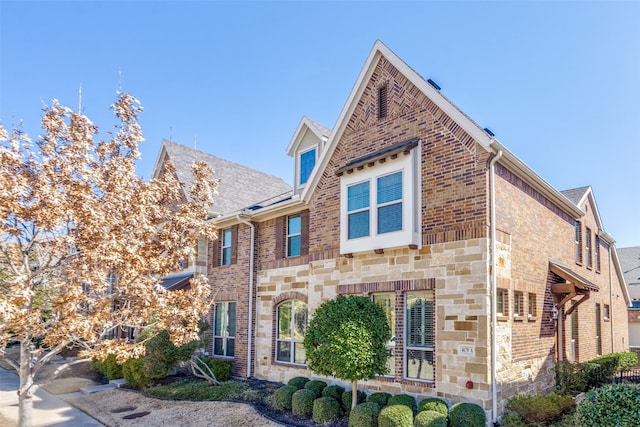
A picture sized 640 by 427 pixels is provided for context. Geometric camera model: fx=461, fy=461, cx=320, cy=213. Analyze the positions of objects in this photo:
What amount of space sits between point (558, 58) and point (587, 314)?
9673 mm

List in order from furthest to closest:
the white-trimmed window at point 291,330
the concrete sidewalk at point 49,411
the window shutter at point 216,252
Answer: the window shutter at point 216,252 → the white-trimmed window at point 291,330 → the concrete sidewalk at point 49,411

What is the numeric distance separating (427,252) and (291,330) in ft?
20.3

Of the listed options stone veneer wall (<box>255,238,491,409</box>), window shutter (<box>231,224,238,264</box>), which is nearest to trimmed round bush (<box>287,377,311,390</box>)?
stone veneer wall (<box>255,238,491,409</box>)

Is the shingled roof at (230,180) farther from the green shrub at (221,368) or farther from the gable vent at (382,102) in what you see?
the gable vent at (382,102)

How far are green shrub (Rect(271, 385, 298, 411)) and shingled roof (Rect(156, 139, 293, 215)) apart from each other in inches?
340

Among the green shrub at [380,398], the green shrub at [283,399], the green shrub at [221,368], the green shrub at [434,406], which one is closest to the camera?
the green shrub at [434,406]

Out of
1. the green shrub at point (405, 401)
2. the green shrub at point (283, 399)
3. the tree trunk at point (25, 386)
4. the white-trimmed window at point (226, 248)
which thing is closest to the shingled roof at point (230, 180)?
the white-trimmed window at point (226, 248)

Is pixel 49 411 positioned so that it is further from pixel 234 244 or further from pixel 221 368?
pixel 234 244

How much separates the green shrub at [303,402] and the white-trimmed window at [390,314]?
1999 mm

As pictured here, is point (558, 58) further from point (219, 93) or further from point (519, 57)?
point (219, 93)

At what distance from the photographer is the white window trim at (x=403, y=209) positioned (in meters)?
11.1

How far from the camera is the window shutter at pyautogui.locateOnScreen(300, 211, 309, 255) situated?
49.0ft

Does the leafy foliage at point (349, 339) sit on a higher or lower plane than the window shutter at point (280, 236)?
lower

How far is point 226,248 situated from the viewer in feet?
59.8
